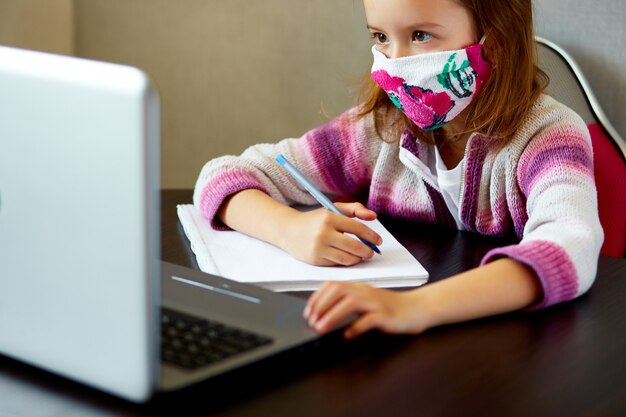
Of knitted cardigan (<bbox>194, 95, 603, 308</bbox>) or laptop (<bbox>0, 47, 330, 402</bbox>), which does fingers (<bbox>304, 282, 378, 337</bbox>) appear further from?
knitted cardigan (<bbox>194, 95, 603, 308</bbox>)

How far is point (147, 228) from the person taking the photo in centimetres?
54

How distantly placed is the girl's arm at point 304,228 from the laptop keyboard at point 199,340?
0.87ft

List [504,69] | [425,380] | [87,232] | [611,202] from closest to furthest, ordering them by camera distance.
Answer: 1. [87,232]
2. [425,380]
3. [504,69]
4. [611,202]

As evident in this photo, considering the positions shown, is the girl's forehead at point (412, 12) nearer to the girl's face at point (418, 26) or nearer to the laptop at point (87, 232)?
the girl's face at point (418, 26)

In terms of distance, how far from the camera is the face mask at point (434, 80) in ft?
3.67

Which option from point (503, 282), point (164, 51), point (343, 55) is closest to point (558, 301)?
point (503, 282)

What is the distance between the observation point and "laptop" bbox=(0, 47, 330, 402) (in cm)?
54

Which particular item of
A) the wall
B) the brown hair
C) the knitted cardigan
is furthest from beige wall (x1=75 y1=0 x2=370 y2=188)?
the brown hair

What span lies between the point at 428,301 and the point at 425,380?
119mm

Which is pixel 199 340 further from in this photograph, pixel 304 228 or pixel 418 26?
pixel 418 26

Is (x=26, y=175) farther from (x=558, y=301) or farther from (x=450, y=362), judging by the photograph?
(x=558, y=301)

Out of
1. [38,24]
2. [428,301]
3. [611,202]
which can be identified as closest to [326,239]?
[428,301]

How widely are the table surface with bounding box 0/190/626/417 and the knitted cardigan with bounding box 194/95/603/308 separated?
0.07m

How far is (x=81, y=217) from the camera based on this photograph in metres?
0.57
